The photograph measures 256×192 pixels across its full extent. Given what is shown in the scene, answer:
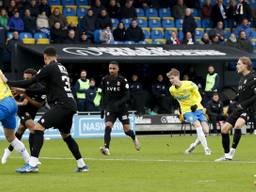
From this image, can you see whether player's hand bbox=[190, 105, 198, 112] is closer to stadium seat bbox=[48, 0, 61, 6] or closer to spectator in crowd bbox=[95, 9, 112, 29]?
spectator in crowd bbox=[95, 9, 112, 29]

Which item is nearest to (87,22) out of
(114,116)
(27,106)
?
(114,116)

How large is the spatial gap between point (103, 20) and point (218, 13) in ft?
21.5

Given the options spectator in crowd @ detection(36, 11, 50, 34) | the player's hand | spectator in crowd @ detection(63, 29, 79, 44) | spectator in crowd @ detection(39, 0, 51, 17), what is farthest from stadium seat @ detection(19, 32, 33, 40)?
the player's hand

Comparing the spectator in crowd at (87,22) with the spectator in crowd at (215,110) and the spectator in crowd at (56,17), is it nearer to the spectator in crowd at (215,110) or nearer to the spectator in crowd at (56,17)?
the spectator in crowd at (56,17)

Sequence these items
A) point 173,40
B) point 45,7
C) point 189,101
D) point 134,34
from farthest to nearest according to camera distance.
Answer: point 173,40 < point 134,34 < point 45,7 < point 189,101

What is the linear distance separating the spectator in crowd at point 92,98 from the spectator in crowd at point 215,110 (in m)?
4.33

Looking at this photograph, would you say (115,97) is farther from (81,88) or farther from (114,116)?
(81,88)

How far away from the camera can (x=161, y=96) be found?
34250 mm

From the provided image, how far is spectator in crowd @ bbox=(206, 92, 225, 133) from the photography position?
33375 millimetres

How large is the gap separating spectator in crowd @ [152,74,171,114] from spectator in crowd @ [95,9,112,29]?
3014 millimetres

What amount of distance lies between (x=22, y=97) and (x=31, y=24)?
15.4m

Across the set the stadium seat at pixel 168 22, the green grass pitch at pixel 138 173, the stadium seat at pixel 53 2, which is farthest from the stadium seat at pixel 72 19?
the green grass pitch at pixel 138 173

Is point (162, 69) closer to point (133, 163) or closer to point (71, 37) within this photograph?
point (71, 37)

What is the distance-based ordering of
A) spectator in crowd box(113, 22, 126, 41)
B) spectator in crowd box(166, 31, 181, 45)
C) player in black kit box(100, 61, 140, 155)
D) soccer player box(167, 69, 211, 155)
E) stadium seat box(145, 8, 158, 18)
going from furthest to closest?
1. stadium seat box(145, 8, 158, 18)
2. spectator in crowd box(166, 31, 181, 45)
3. spectator in crowd box(113, 22, 126, 41)
4. player in black kit box(100, 61, 140, 155)
5. soccer player box(167, 69, 211, 155)
